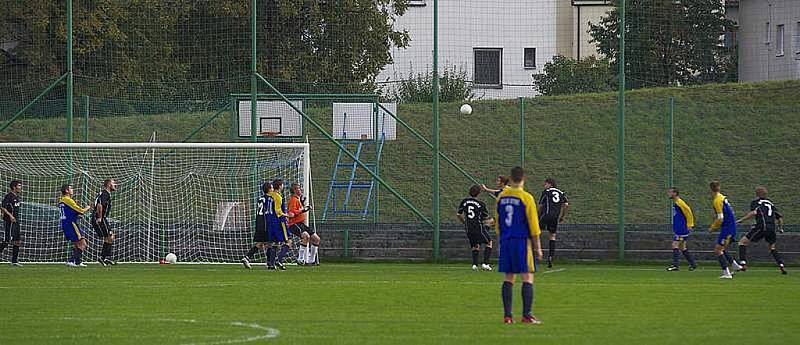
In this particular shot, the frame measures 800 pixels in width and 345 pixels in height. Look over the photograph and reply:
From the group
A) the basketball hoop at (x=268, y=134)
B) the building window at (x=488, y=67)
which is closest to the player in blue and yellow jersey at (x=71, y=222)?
the basketball hoop at (x=268, y=134)

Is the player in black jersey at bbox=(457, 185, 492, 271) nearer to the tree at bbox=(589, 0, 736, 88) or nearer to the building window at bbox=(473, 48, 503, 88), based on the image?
the tree at bbox=(589, 0, 736, 88)

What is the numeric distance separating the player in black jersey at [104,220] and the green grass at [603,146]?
4.58m

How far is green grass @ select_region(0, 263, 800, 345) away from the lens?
12672mm

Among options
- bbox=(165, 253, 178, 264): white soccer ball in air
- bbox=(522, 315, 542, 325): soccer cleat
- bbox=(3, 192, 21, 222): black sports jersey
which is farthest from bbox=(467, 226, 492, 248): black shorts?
bbox=(522, 315, 542, 325): soccer cleat

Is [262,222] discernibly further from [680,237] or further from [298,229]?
[680,237]

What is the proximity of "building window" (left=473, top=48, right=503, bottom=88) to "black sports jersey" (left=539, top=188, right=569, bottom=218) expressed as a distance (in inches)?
211

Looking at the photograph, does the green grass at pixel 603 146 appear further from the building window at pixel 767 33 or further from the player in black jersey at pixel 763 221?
the player in black jersey at pixel 763 221

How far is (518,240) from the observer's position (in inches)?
545

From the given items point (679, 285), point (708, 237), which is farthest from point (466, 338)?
point (708, 237)

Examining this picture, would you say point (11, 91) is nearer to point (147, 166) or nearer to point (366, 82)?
point (147, 166)

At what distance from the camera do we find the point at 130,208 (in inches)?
1164

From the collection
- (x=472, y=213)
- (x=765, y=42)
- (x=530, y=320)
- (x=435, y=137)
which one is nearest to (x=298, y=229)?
(x=472, y=213)

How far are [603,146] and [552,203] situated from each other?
25.4ft

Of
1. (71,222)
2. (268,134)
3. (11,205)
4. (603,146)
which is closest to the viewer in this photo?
(71,222)
